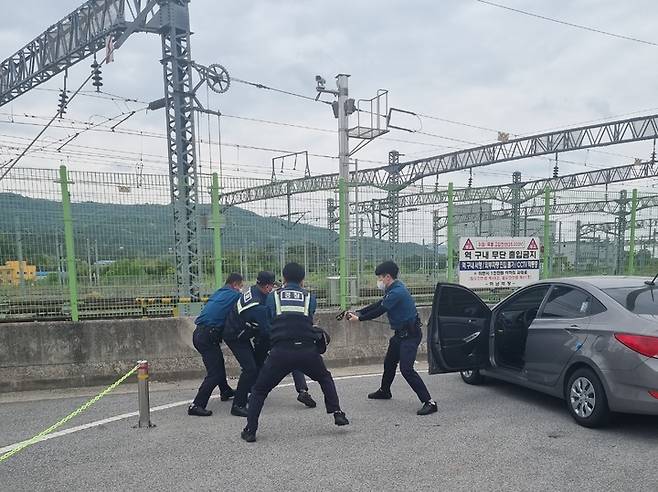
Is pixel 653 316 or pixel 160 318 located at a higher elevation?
pixel 653 316

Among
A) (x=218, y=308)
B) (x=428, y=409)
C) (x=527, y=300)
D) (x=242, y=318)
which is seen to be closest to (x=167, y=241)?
(x=218, y=308)

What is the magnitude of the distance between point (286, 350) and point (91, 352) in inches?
143

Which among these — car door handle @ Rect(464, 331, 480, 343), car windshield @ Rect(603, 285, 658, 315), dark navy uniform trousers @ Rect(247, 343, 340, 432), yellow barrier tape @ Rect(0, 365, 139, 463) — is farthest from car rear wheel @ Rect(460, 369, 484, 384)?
yellow barrier tape @ Rect(0, 365, 139, 463)

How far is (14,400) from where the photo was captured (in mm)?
5699

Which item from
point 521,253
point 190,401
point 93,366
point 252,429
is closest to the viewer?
point 252,429

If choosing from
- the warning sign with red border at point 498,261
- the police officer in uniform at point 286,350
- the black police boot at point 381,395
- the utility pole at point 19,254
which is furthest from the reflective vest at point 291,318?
the warning sign with red border at point 498,261

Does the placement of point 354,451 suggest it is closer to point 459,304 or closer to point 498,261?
point 459,304

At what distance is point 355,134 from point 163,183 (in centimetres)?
580

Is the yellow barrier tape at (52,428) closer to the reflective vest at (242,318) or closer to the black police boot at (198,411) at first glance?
the black police boot at (198,411)

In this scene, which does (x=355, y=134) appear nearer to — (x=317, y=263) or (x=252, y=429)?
(x=317, y=263)

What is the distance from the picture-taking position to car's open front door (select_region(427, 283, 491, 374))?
5.40m

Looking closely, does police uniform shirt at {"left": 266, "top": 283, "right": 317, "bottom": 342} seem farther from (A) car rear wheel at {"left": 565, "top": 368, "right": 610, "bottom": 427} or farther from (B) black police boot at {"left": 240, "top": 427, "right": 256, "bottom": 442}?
(A) car rear wheel at {"left": 565, "top": 368, "right": 610, "bottom": 427}

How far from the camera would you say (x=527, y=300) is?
546cm

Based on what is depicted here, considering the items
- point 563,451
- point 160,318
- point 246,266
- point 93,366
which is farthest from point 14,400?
point 563,451
